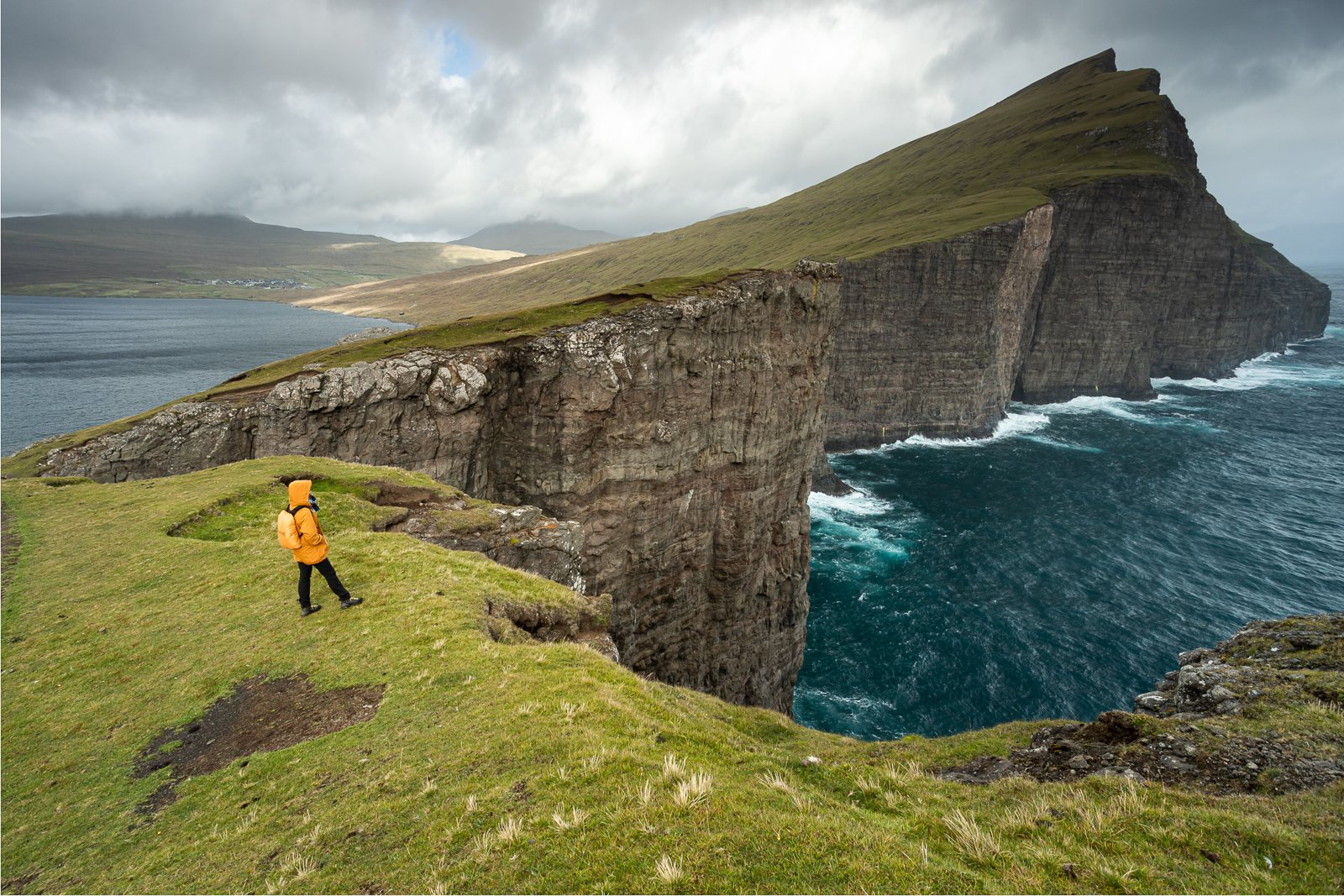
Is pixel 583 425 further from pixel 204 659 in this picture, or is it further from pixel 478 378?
pixel 204 659

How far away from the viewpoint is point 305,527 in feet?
49.2

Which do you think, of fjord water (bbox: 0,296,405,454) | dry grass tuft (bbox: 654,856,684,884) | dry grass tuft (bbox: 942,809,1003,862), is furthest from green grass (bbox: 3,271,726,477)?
fjord water (bbox: 0,296,405,454)

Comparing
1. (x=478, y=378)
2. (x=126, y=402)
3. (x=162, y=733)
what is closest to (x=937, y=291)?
(x=478, y=378)

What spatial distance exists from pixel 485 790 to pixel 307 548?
391 inches

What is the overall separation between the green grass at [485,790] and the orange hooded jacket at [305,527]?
1798 millimetres

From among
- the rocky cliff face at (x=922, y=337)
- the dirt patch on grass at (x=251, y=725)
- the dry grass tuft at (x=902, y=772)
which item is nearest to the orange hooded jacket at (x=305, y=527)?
the dirt patch on grass at (x=251, y=725)

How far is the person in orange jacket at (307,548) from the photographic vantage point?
49.0 feet

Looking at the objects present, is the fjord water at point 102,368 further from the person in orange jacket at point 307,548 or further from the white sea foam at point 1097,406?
the white sea foam at point 1097,406

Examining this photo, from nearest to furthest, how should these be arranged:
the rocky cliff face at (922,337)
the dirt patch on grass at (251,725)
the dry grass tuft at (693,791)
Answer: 1. the dry grass tuft at (693,791)
2. the dirt patch on grass at (251,725)
3. the rocky cliff face at (922,337)

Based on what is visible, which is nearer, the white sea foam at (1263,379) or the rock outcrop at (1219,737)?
the rock outcrop at (1219,737)

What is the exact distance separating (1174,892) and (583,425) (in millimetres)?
34285

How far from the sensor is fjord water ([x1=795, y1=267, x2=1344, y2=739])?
46688 millimetres

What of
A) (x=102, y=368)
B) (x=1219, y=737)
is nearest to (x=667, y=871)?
(x=1219, y=737)

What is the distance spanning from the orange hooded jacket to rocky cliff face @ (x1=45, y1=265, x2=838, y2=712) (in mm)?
16866
